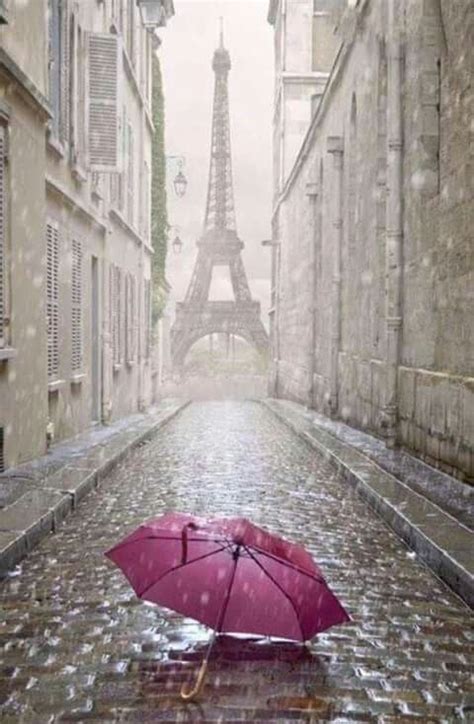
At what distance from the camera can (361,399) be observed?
47.5 ft

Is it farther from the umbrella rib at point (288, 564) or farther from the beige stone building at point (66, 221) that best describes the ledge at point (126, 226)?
the umbrella rib at point (288, 564)

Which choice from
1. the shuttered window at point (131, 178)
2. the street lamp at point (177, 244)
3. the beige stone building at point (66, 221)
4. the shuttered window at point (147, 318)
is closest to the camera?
the beige stone building at point (66, 221)

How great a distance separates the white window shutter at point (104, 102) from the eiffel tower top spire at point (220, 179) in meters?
46.8

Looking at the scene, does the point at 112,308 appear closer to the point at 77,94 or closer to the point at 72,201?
the point at 77,94

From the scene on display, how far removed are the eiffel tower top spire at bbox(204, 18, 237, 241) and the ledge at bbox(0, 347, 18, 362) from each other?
52919 mm

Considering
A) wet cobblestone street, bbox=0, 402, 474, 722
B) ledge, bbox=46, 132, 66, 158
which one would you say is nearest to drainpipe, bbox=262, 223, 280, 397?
ledge, bbox=46, 132, 66, 158

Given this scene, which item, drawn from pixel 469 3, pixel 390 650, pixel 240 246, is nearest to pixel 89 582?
pixel 390 650

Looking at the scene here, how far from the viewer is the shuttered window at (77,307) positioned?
13.3 metres

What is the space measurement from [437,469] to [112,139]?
24.7 ft

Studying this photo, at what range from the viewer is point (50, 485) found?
7.64 meters

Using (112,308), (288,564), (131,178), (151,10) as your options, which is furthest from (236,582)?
(131,178)

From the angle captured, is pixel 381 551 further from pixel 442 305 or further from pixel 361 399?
pixel 361 399

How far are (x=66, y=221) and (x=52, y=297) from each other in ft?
4.78

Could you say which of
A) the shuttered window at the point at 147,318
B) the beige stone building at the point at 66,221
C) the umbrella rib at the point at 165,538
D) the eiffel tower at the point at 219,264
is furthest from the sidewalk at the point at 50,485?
the eiffel tower at the point at 219,264
